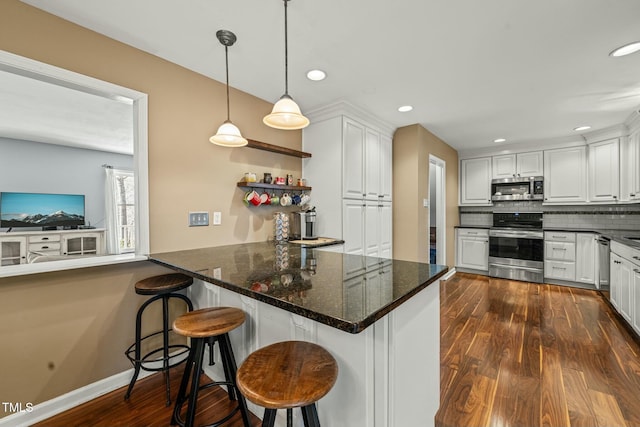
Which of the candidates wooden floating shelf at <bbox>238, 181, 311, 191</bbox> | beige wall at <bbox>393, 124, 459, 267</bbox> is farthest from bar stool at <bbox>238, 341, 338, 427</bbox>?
beige wall at <bbox>393, 124, 459, 267</bbox>

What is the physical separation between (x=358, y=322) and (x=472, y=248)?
198 inches

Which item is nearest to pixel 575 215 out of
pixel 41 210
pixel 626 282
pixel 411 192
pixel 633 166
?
pixel 633 166

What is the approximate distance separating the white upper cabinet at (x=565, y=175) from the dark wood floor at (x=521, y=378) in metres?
1.91

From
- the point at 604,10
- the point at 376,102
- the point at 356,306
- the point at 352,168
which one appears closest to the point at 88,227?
the point at 352,168

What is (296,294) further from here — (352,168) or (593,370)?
(593,370)

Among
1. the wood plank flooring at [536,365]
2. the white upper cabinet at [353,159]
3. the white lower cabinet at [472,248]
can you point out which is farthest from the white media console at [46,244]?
the white lower cabinet at [472,248]

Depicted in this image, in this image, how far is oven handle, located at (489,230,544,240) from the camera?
13.8 ft

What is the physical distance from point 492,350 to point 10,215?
692 cm

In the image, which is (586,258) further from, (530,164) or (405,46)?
(405,46)

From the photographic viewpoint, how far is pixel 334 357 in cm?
106

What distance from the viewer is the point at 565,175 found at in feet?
13.9

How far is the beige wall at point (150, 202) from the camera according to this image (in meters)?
1.49

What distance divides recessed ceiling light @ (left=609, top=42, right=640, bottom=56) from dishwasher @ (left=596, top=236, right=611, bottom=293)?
8.36 ft

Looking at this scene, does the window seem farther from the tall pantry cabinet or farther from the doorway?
the doorway
